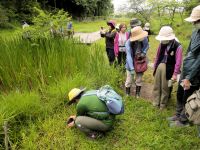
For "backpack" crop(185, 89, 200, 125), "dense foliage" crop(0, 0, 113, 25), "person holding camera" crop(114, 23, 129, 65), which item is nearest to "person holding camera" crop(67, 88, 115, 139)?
"backpack" crop(185, 89, 200, 125)

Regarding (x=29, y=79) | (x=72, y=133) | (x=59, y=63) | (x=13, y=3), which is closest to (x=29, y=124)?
(x=72, y=133)

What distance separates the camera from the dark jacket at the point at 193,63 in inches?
140

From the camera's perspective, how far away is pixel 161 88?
4.59 m

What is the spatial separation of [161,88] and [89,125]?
1.48 meters

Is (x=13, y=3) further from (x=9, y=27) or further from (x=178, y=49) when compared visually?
(x=178, y=49)

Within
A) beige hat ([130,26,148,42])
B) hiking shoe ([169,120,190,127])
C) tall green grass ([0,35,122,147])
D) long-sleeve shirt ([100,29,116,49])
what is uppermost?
beige hat ([130,26,148,42])

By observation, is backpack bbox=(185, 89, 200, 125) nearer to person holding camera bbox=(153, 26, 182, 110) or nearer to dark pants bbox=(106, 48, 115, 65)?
person holding camera bbox=(153, 26, 182, 110)

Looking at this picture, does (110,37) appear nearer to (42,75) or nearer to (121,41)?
(121,41)

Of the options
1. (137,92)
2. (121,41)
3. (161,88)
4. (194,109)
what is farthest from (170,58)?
(121,41)

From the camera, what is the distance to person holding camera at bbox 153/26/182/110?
4234mm

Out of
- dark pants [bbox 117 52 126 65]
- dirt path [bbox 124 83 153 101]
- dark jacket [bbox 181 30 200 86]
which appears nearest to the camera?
dark jacket [bbox 181 30 200 86]

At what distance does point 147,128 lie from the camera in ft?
13.3

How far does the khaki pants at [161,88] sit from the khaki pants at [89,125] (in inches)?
48.4

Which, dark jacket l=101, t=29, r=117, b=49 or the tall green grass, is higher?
dark jacket l=101, t=29, r=117, b=49
